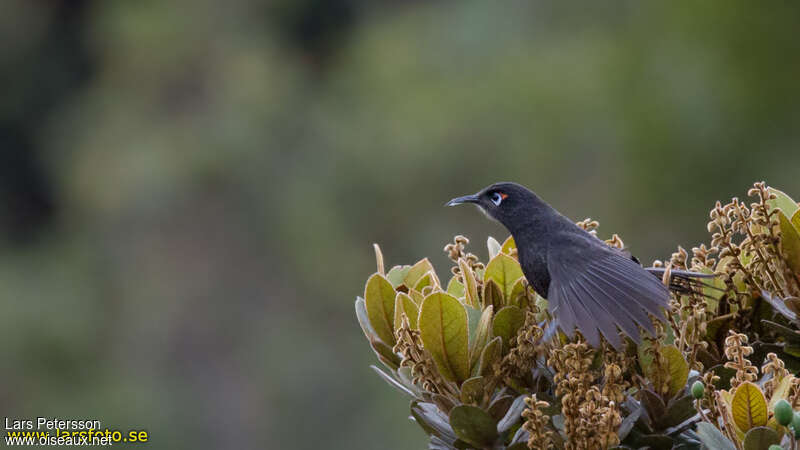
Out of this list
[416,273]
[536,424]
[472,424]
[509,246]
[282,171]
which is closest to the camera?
[536,424]

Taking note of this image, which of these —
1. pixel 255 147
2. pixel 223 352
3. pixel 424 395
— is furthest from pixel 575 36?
pixel 424 395

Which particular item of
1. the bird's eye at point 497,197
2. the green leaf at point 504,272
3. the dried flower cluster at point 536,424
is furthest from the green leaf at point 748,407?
the bird's eye at point 497,197

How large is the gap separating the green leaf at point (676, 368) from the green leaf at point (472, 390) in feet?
0.92

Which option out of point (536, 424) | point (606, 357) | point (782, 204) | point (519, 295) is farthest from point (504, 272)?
point (782, 204)

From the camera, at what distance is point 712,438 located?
48.5 inches

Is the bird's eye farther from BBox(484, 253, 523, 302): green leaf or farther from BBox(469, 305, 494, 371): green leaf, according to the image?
BBox(469, 305, 494, 371): green leaf

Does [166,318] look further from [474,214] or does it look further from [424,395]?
[424,395]

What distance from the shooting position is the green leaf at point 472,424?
4.39 ft

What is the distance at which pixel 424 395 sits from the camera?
1466 mm

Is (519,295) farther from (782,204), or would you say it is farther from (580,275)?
(782,204)

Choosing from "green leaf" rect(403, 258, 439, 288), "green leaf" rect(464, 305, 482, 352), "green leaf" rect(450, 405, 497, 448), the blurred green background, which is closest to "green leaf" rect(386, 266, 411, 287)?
"green leaf" rect(403, 258, 439, 288)

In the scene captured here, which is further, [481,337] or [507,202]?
[507,202]

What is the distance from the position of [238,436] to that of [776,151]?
633 centimetres

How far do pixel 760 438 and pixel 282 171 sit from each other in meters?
9.53
